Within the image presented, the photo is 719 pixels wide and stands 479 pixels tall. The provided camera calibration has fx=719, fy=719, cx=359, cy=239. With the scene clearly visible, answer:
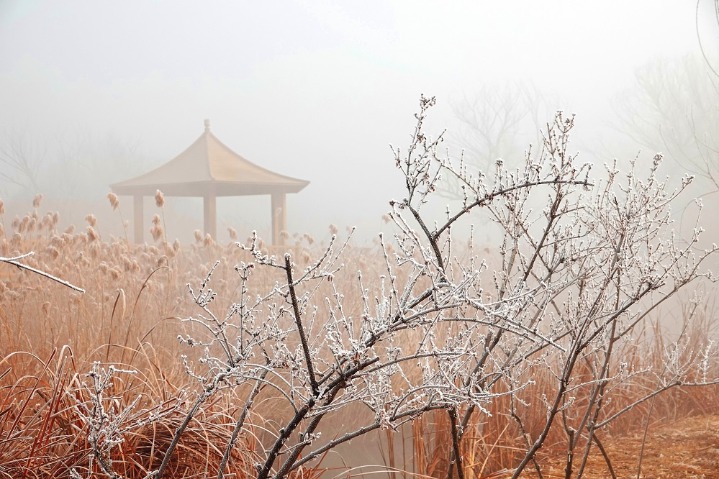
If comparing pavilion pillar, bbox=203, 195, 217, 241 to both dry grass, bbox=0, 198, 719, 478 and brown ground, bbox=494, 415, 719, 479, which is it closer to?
dry grass, bbox=0, 198, 719, 478

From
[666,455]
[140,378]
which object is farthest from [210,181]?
[666,455]

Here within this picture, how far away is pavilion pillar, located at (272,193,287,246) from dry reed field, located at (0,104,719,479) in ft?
3.01

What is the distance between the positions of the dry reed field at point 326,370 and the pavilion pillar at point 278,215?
36.1 inches

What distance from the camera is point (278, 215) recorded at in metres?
5.87

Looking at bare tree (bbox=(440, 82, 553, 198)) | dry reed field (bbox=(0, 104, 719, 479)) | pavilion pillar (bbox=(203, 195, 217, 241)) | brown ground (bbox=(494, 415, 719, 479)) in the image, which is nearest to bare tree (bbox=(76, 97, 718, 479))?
dry reed field (bbox=(0, 104, 719, 479))

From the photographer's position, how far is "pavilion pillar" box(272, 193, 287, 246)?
557 cm

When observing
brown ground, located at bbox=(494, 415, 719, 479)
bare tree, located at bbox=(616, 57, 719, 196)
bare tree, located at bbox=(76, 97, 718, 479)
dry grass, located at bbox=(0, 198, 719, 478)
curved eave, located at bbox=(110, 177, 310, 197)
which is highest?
bare tree, located at bbox=(616, 57, 719, 196)

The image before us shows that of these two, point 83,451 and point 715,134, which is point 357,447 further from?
point 715,134

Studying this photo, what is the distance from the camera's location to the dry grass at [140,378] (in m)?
1.56

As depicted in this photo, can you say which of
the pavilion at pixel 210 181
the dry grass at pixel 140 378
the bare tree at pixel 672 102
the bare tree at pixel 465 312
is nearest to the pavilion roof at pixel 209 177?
the pavilion at pixel 210 181

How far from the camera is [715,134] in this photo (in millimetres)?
9977

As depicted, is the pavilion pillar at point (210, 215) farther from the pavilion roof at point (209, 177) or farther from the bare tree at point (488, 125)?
the bare tree at point (488, 125)

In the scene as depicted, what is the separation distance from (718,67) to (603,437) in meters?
8.40

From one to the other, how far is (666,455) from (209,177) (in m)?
4.28
